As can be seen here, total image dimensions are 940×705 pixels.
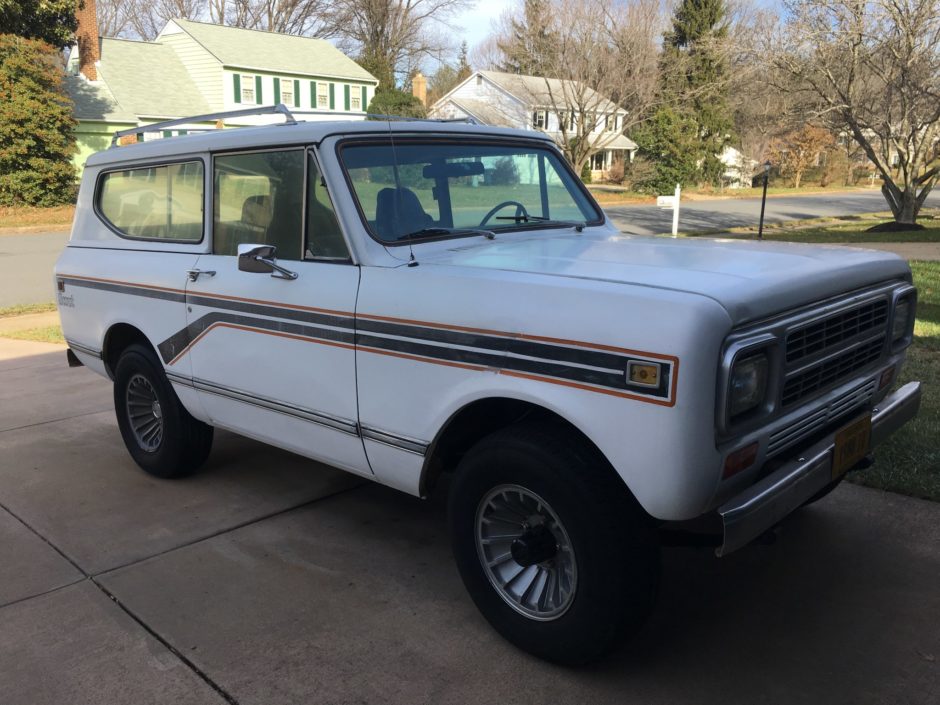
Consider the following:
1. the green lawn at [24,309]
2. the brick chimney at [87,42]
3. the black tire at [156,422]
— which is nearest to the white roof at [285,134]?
the black tire at [156,422]

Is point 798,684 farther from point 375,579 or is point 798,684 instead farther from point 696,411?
point 375,579

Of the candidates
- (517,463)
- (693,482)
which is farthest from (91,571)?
(693,482)

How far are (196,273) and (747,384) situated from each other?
112 inches

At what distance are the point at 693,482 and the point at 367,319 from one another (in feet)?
4.82

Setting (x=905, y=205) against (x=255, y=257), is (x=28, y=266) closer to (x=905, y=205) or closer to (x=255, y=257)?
(x=255, y=257)

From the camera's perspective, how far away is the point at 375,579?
365 cm

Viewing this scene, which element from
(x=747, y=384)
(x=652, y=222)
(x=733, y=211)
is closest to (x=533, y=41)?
(x=733, y=211)

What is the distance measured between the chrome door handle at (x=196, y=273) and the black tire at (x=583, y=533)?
6.27 feet

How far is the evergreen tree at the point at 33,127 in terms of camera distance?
25.2m

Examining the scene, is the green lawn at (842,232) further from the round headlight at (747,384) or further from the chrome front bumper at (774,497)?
the round headlight at (747,384)

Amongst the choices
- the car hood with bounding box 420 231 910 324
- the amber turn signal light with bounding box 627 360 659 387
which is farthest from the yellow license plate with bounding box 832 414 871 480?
the amber turn signal light with bounding box 627 360 659 387

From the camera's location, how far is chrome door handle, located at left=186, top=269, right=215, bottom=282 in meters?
4.12

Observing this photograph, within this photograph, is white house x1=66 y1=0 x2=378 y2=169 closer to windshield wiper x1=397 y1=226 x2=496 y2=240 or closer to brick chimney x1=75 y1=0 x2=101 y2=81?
brick chimney x1=75 y1=0 x2=101 y2=81

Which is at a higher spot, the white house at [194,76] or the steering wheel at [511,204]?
the white house at [194,76]
